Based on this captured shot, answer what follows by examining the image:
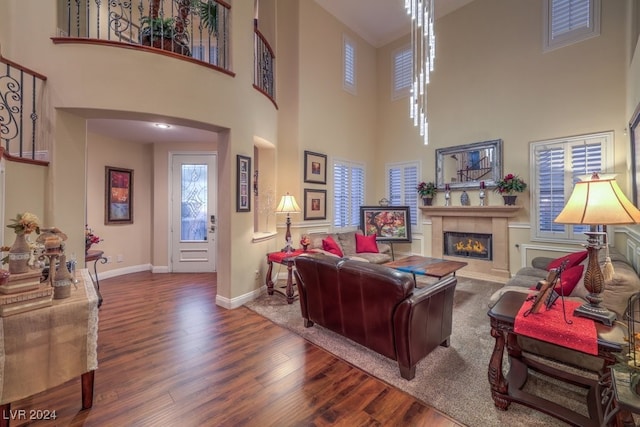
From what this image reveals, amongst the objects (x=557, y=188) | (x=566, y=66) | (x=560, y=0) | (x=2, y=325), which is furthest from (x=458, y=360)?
(x=560, y=0)

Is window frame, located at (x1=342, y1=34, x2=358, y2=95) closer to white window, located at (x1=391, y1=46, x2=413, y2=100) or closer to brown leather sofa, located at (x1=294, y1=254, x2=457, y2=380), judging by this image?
white window, located at (x1=391, y1=46, x2=413, y2=100)

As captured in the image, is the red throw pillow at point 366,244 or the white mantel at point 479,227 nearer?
the white mantel at point 479,227

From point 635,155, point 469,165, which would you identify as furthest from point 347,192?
point 635,155

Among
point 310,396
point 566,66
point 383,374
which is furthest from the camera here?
point 566,66

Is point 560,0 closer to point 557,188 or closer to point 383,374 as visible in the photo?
point 557,188

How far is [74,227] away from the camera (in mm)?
3094

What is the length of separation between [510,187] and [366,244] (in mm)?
2823

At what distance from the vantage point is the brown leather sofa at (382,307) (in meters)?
2.21

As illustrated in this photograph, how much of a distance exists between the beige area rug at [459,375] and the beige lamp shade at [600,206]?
4.44ft

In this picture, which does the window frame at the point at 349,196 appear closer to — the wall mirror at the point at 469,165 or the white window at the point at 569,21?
the wall mirror at the point at 469,165

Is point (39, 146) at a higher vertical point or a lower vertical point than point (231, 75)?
lower

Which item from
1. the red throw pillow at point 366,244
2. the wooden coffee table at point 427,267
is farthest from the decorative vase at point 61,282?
the red throw pillow at point 366,244

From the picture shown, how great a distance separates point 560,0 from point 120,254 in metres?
9.42

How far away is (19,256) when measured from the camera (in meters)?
1.76
